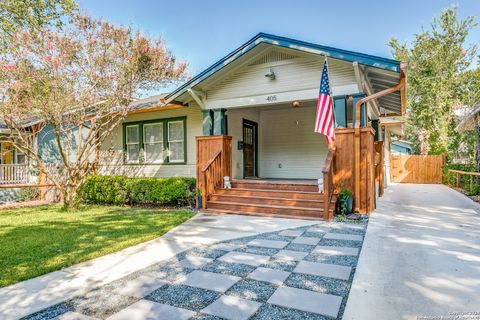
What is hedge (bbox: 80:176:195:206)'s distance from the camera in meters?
9.08

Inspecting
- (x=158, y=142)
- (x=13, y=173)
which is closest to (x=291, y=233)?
(x=158, y=142)

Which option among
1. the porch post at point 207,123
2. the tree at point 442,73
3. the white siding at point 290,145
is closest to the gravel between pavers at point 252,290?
the porch post at point 207,123

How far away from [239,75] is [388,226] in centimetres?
538

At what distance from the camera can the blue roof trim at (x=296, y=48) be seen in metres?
6.48

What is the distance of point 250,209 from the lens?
753 centimetres

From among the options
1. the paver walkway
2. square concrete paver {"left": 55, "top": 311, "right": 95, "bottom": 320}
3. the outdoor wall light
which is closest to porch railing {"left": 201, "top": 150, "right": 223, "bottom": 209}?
the outdoor wall light

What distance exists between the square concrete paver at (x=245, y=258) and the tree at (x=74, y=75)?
6265mm

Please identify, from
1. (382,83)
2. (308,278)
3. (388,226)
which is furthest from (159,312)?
(382,83)

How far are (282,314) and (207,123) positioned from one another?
7.09 meters

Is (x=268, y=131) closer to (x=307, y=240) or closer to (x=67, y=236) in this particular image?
(x=307, y=240)

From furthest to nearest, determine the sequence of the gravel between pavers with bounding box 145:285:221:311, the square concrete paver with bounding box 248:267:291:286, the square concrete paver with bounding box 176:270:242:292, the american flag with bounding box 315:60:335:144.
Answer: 1. the american flag with bounding box 315:60:335:144
2. the square concrete paver with bounding box 248:267:291:286
3. the square concrete paver with bounding box 176:270:242:292
4. the gravel between pavers with bounding box 145:285:221:311

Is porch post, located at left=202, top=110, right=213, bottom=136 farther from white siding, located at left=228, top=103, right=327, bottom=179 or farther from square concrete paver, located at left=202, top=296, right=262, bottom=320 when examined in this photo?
square concrete paver, located at left=202, top=296, right=262, bottom=320

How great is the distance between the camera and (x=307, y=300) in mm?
2832

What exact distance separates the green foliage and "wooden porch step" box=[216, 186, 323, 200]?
27.9ft
